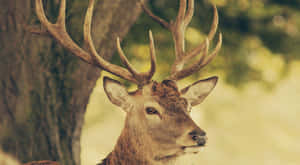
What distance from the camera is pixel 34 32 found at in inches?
158

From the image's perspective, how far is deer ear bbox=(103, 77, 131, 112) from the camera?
380 cm

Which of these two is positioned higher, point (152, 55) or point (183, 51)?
point (183, 51)

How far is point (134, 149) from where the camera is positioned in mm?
3801

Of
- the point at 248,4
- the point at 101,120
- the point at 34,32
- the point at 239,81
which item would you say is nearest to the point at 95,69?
the point at 34,32

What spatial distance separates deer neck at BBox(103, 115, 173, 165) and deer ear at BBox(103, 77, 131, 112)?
16 cm

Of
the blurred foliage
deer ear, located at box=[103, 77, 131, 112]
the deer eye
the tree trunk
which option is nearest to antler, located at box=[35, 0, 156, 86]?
deer ear, located at box=[103, 77, 131, 112]

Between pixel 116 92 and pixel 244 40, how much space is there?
3.66 meters

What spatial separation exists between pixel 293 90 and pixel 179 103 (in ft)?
44.0

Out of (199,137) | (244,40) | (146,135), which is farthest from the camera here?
(244,40)

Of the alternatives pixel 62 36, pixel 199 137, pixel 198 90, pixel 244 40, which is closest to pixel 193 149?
pixel 199 137

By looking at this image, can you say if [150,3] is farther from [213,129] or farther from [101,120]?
[213,129]

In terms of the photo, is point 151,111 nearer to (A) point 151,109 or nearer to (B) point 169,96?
(A) point 151,109

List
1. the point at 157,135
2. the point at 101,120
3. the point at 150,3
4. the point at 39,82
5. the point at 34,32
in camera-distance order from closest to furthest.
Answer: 1. the point at 157,135
2. the point at 34,32
3. the point at 39,82
4. the point at 150,3
5. the point at 101,120

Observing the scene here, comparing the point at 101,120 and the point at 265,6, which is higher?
the point at 101,120
